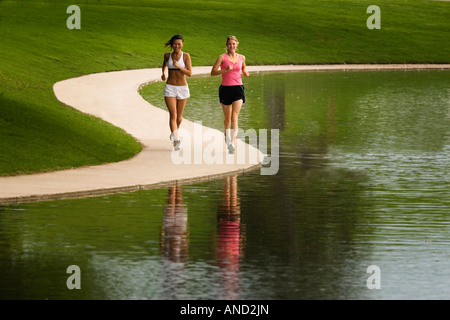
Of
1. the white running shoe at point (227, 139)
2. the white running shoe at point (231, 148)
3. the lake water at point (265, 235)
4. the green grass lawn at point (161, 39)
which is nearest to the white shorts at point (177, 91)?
the white running shoe at point (227, 139)

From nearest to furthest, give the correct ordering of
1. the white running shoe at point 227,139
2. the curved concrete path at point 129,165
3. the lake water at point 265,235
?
1. the lake water at point 265,235
2. the curved concrete path at point 129,165
3. the white running shoe at point 227,139

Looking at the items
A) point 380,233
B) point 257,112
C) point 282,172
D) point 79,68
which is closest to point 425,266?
point 380,233

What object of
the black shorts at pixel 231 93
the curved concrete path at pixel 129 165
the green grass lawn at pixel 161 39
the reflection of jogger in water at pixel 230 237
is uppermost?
the green grass lawn at pixel 161 39

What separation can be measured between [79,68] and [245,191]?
26.8 metres

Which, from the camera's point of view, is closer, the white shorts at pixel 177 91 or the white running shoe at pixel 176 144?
the white shorts at pixel 177 91

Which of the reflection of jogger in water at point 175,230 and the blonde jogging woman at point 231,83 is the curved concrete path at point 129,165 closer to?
the blonde jogging woman at point 231,83

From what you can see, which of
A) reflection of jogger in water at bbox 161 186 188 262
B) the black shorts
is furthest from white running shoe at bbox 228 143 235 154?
reflection of jogger in water at bbox 161 186 188 262

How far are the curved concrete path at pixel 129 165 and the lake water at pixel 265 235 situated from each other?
1.50ft

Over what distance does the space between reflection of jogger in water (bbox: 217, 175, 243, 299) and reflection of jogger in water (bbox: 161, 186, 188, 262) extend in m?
0.39

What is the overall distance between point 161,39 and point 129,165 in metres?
37.7

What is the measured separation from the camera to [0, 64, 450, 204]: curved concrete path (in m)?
15.5

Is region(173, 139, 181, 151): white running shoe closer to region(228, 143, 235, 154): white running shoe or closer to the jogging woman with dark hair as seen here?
the jogging woman with dark hair

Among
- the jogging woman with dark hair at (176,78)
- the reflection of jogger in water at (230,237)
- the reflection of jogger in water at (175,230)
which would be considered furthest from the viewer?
the jogging woman with dark hair at (176,78)

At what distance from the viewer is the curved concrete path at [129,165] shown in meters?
15.5
